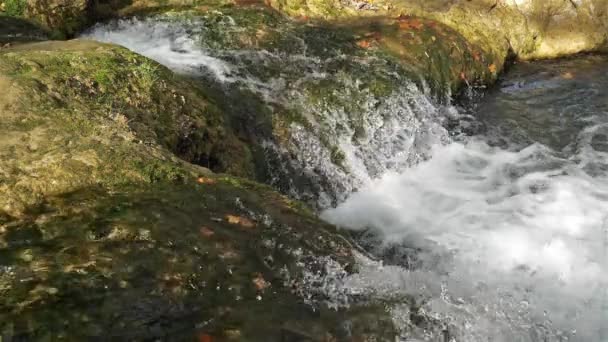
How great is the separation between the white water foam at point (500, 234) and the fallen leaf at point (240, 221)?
33.9 inches

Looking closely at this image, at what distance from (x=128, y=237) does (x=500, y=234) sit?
4.39 m

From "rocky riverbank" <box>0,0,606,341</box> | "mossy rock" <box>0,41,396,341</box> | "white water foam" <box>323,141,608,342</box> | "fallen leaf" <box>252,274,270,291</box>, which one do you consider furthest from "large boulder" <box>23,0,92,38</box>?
"fallen leaf" <box>252,274,270,291</box>

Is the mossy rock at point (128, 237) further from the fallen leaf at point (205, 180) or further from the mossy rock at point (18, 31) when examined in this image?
the mossy rock at point (18, 31)

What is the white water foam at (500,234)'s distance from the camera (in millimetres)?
3973

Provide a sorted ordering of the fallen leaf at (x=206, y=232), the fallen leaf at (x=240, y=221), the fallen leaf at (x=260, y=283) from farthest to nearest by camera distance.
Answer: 1. the fallen leaf at (x=240, y=221)
2. the fallen leaf at (x=206, y=232)
3. the fallen leaf at (x=260, y=283)

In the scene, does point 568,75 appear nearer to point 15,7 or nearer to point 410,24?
point 410,24

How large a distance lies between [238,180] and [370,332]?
67.3 inches

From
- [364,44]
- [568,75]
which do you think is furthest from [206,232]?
[568,75]

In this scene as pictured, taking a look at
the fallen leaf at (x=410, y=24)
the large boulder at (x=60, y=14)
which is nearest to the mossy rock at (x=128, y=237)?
the large boulder at (x=60, y=14)

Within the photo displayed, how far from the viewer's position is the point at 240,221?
12.1 ft

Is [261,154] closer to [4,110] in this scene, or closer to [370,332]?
[4,110]

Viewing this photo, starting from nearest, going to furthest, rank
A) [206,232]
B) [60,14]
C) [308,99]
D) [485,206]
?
[206,232] → [485,206] → [308,99] → [60,14]

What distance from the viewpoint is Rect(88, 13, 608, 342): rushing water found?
12.7 ft

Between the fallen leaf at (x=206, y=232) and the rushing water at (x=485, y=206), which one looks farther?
the rushing water at (x=485, y=206)
